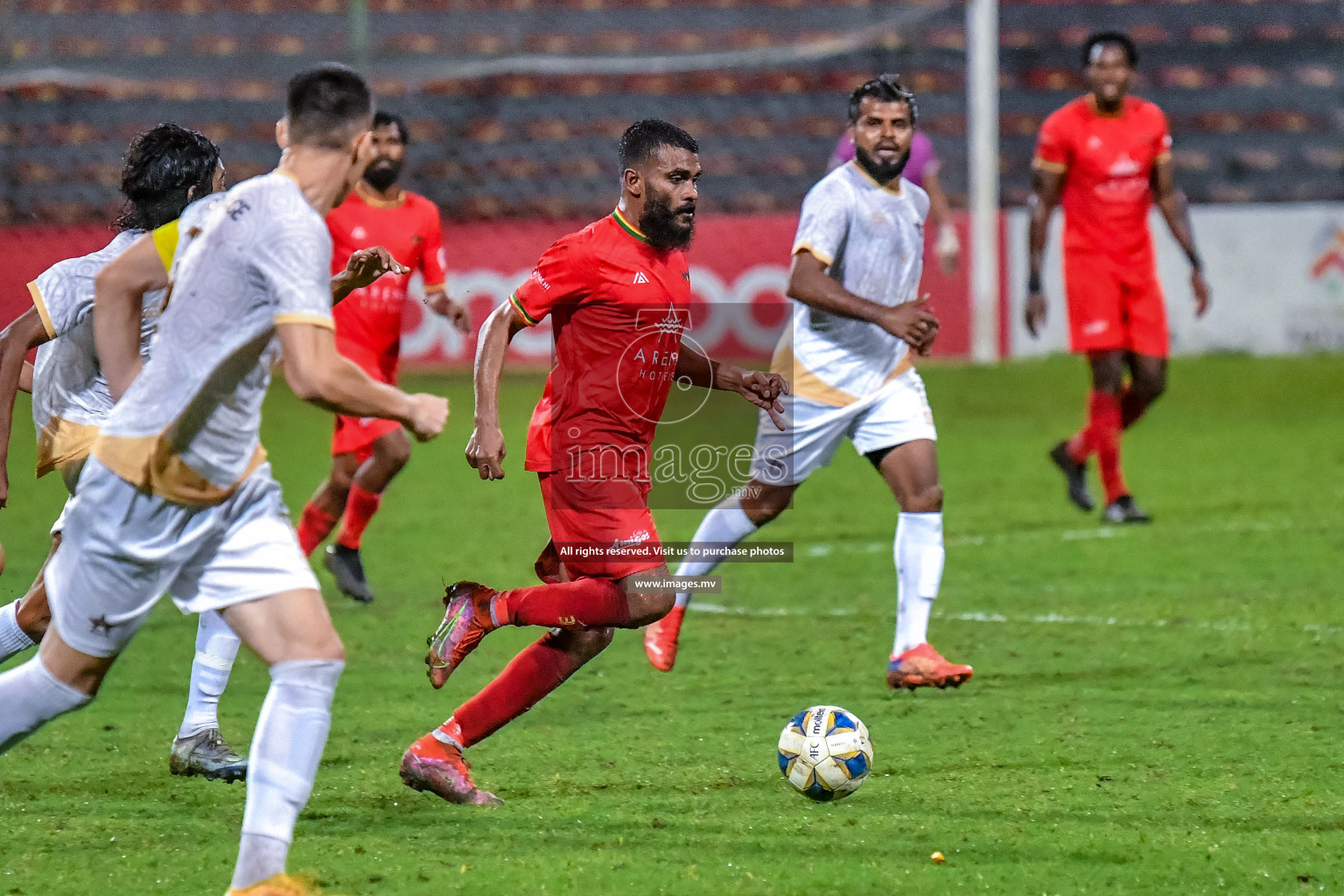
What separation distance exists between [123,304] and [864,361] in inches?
123

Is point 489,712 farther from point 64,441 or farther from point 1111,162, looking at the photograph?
point 1111,162

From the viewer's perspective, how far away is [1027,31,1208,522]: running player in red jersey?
385 inches

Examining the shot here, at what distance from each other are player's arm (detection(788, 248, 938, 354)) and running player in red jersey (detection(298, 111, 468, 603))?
2.47 m

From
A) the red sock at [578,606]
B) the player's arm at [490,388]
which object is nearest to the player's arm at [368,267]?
the player's arm at [490,388]

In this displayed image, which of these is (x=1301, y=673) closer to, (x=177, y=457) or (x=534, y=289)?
(x=534, y=289)

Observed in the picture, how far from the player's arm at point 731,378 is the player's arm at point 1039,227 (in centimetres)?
452

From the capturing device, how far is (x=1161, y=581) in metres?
8.24

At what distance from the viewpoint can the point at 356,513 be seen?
8336 millimetres

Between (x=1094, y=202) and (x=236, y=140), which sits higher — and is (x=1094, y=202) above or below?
below

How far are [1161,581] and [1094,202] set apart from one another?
→ 2.57 metres

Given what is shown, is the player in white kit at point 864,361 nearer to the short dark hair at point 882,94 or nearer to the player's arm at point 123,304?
the short dark hair at point 882,94

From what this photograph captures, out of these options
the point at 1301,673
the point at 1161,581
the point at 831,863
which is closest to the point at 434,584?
the point at 1161,581

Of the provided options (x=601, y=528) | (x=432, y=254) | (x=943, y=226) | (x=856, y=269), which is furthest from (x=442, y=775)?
(x=943, y=226)

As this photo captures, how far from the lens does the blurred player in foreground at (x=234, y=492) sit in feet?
11.8
